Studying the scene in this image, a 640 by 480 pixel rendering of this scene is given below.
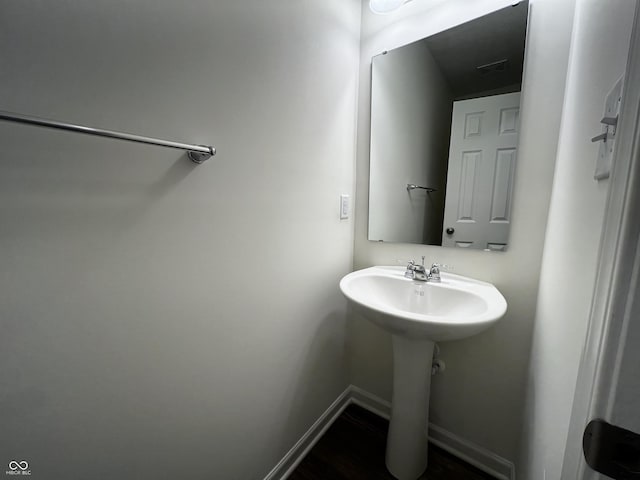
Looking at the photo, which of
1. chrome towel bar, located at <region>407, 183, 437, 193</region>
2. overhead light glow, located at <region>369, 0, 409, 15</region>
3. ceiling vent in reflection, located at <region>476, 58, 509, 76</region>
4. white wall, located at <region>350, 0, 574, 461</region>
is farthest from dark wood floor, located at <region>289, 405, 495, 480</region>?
overhead light glow, located at <region>369, 0, 409, 15</region>

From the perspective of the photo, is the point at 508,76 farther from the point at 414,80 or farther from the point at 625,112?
the point at 625,112

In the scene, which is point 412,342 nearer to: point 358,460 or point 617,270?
point 358,460

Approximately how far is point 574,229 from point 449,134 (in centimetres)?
74

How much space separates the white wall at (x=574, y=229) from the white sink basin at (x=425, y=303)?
176mm

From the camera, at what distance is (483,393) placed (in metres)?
1.08

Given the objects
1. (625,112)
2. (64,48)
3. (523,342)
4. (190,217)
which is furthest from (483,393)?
(64,48)

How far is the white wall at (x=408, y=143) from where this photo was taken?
3.74ft

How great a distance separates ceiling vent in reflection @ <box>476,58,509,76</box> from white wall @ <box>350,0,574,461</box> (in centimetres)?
7

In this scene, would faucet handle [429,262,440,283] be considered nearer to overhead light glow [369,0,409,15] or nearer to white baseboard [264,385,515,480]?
white baseboard [264,385,515,480]

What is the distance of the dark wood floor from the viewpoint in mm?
1074

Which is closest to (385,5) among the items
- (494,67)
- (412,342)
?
(494,67)

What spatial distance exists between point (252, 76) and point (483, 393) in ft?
5.13

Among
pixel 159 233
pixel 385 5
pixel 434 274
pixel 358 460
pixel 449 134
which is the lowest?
pixel 358 460

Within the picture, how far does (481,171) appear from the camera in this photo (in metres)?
1.03
